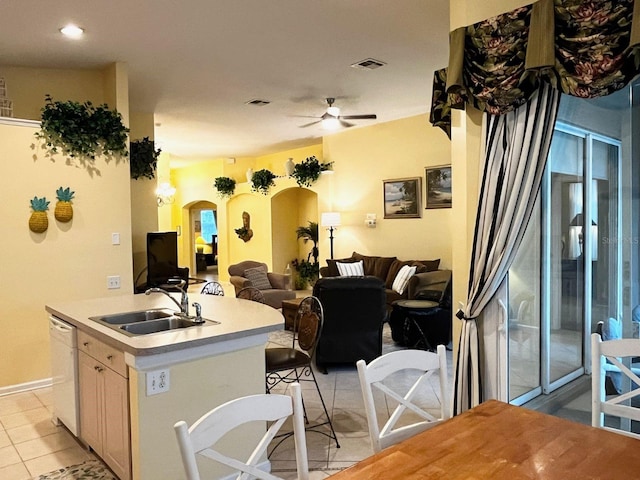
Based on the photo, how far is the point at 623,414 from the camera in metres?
1.90

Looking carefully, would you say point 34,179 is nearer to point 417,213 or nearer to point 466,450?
point 466,450

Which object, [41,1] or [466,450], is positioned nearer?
[466,450]

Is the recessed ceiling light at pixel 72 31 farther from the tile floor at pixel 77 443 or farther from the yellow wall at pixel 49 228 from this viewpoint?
the tile floor at pixel 77 443

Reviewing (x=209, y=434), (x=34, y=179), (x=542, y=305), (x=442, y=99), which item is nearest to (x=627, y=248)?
(x=542, y=305)

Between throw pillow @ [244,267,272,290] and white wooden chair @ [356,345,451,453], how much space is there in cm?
612

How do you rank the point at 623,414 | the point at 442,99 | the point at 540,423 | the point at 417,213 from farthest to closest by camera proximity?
the point at 417,213 → the point at 442,99 → the point at 623,414 → the point at 540,423

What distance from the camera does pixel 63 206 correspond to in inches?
182

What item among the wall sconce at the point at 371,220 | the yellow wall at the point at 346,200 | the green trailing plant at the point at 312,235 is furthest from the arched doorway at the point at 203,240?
the wall sconce at the point at 371,220

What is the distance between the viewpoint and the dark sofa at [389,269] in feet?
20.9

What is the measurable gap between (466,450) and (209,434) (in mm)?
825

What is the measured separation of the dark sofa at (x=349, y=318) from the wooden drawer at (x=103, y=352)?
2.12 meters

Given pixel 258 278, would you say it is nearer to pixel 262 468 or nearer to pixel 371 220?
pixel 371 220

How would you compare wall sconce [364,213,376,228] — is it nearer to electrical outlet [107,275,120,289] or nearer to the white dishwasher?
electrical outlet [107,275,120,289]

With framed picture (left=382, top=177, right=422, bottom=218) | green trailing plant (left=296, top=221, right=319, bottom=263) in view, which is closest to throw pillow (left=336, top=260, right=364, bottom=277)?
framed picture (left=382, top=177, right=422, bottom=218)
